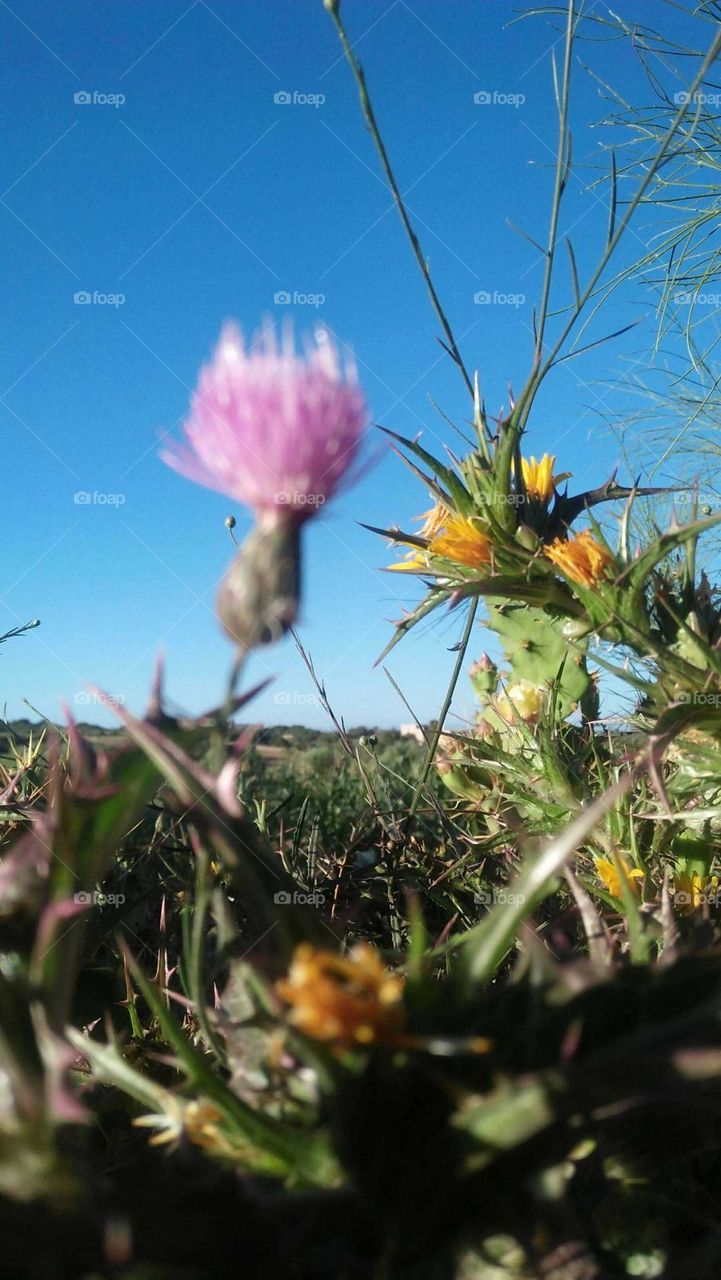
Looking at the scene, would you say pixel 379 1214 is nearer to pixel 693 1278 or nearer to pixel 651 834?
pixel 693 1278

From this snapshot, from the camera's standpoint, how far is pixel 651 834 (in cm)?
126

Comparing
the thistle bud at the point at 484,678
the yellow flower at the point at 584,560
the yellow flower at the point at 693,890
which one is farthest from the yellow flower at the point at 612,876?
the thistle bud at the point at 484,678

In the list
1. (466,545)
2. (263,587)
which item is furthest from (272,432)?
(466,545)

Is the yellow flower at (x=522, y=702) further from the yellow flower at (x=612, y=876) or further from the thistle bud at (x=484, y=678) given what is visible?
the yellow flower at (x=612, y=876)

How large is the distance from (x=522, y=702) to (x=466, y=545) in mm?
517

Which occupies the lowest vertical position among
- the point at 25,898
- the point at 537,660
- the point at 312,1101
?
the point at 312,1101

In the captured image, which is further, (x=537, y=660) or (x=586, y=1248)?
(x=537, y=660)

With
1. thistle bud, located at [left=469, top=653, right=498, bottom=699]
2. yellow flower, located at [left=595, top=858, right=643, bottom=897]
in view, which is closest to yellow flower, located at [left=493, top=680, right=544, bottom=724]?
thistle bud, located at [left=469, top=653, right=498, bottom=699]

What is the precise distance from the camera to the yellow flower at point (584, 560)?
1.10 meters

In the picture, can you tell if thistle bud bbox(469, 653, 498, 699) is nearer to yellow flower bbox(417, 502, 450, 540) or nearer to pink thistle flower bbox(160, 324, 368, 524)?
yellow flower bbox(417, 502, 450, 540)

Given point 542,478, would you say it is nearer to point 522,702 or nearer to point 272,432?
point 522,702

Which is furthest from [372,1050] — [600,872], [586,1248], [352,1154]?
[600,872]

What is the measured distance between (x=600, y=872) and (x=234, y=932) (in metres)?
0.72

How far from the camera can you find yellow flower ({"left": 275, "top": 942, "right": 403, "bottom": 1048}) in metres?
0.44
